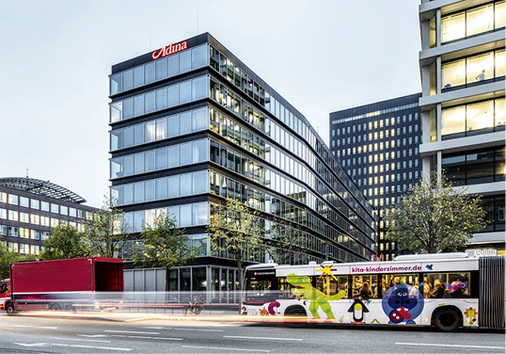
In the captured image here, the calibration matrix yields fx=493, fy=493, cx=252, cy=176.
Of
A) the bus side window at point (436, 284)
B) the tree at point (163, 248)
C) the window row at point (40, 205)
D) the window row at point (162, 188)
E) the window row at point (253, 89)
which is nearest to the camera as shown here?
the bus side window at point (436, 284)

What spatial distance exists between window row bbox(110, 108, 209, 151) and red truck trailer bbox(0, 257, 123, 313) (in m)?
19.3

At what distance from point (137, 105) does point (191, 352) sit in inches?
1725

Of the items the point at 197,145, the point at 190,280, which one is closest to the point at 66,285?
the point at 190,280

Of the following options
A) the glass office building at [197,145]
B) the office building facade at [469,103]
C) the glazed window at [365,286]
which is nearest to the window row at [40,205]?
the glass office building at [197,145]

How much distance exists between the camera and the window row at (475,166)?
117 feet

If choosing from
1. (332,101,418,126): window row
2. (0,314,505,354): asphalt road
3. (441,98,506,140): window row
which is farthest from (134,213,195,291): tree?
(332,101,418,126): window row

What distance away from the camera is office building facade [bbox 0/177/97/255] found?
328 ft

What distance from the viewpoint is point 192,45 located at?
165 feet

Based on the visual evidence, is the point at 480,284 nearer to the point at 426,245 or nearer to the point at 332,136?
the point at 426,245

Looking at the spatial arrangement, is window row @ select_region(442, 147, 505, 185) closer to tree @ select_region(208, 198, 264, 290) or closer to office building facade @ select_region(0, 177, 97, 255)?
tree @ select_region(208, 198, 264, 290)

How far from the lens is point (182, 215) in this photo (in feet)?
160

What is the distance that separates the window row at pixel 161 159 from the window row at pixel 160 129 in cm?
135

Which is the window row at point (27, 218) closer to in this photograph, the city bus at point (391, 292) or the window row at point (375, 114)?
the city bus at point (391, 292)

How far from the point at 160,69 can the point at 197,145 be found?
10141mm
